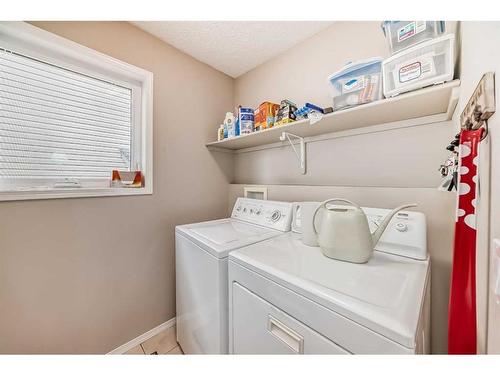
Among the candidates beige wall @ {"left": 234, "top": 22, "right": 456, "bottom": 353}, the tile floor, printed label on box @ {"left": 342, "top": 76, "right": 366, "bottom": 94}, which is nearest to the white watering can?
beige wall @ {"left": 234, "top": 22, "right": 456, "bottom": 353}

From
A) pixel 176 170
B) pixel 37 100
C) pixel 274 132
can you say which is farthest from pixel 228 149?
pixel 37 100

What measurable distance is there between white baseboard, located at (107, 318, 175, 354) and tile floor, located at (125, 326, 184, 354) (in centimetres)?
2

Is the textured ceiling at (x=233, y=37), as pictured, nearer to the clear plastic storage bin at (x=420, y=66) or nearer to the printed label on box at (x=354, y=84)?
the printed label on box at (x=354, y=84)

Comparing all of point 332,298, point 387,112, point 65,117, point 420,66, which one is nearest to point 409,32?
point 420,66

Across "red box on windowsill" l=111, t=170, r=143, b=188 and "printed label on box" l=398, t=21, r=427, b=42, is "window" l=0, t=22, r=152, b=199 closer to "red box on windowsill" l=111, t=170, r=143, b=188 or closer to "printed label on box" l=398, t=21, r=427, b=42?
"red box on windowsill" l=111, t=170, r=143, b=188

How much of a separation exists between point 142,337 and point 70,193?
49.7 inches

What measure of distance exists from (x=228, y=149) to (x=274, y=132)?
0.81 meters

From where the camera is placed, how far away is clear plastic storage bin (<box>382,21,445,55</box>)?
2.81ft

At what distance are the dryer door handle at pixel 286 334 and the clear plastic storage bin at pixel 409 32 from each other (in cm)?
131

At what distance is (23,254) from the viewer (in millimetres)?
1152

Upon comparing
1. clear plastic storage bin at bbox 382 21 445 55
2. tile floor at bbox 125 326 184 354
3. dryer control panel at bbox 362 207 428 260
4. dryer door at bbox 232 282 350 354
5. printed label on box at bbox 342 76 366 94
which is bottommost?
tile floor at bbox 125 326 184 354

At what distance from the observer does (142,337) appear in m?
1.60

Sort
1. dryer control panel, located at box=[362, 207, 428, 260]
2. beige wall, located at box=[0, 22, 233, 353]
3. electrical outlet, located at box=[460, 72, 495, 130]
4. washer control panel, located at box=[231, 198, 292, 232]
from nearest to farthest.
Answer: electrical outlet, located at box=[460, 72, 495, 130], dryer control panel, located at box=[362, 207, 428, 260], beige wall, located at box=[0, 22, 233, 353], washer control panel, located at box=[231, 198, 292, 232]

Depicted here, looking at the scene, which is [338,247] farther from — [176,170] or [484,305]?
[176,170]
